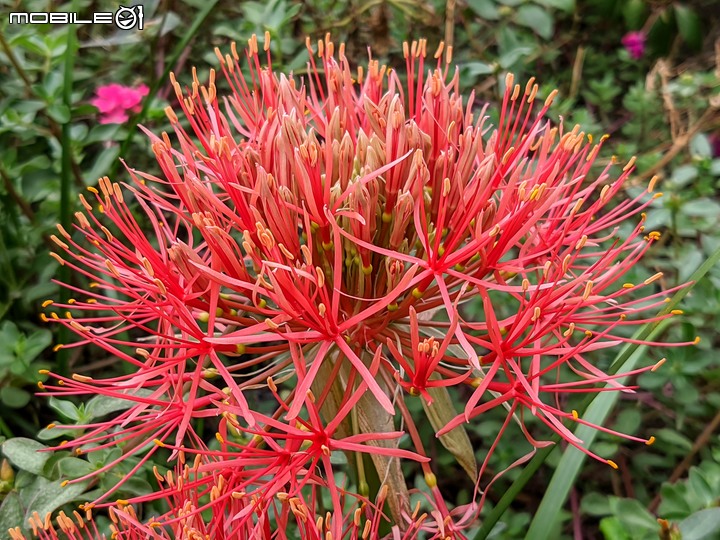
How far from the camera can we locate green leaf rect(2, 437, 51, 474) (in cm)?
71

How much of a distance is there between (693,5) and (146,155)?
1.25m

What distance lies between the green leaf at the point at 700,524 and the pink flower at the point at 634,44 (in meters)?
1.13

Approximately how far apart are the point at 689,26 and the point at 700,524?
116cm

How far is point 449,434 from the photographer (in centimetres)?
63

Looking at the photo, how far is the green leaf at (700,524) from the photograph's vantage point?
617 mm

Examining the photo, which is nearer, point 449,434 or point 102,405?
point 449,434

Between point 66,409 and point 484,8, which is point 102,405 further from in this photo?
point 484,8

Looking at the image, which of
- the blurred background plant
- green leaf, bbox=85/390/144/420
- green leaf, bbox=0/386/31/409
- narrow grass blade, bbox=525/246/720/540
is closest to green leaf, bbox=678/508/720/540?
the blurred background plant

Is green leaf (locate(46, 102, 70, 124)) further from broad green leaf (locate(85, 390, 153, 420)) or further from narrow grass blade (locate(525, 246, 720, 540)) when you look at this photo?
narrow grass blade (locate(525, 246, 720, 540))

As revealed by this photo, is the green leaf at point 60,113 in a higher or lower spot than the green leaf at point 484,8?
lower

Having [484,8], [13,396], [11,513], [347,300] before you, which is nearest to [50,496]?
[11,513]

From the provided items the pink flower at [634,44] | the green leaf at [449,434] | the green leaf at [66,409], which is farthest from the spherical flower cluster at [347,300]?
the pink flower at [634,44]

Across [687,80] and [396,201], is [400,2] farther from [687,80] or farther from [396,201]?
[396,201]

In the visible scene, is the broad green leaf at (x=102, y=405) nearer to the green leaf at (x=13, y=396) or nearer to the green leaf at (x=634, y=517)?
the green leaf at (x=13, y=396)
